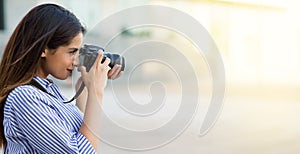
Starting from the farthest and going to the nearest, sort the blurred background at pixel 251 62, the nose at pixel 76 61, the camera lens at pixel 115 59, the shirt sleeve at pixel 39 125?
the blurred background at pixel 251 62
the camera lens at pixel 115 59
the nose at pixel 76 61
the shirt sleeve at pixel 39 125

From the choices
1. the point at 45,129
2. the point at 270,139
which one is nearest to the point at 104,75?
the point at 45,129

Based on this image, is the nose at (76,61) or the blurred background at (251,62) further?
the blurred background at (251,62)

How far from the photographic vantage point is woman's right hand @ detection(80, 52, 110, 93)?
109 centimetres

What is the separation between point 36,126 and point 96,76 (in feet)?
0.60

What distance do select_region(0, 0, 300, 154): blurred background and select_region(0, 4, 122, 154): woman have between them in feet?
13.1

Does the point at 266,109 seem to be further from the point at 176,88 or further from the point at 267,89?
the point at 176,88

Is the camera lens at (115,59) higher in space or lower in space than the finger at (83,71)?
higher

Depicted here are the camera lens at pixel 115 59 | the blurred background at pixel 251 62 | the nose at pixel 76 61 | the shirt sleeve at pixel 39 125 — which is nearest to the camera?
the shirt sleeve at pixel 39 125

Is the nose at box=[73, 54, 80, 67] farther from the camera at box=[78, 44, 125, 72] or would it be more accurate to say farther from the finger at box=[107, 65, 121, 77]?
the finger at box=[107, 65, 121, 77]

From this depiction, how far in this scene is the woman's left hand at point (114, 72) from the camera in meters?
1.22

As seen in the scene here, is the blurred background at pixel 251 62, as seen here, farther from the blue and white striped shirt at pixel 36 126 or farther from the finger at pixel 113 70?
the blue and white striped shirt at pixel 36 126

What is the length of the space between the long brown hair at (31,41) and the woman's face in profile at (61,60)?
0.04ft

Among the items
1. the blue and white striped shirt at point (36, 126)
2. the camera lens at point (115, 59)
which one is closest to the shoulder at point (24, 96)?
the blue and white striped shirt at point (36, 126)

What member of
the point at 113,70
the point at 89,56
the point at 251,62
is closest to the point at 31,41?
the point at 89,56
